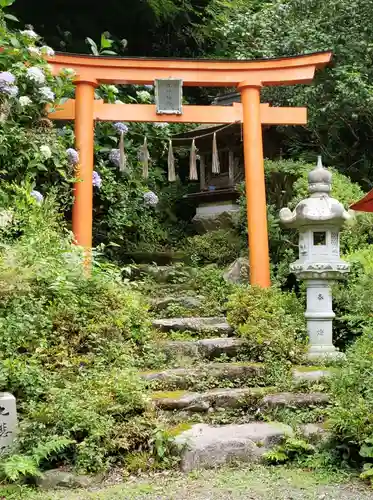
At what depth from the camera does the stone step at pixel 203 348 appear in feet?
21.6

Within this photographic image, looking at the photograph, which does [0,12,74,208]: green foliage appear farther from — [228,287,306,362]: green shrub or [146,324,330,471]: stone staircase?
[146,324,330,471]: stone staircase

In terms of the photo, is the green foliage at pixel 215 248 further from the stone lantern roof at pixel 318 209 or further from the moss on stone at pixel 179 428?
the moss on stone at pixel 179 428

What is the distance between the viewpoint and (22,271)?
575 cm

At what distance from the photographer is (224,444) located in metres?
4.61

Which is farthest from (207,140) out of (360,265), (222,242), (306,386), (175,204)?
(306,386)

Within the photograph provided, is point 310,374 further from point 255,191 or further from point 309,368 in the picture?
point 255,191

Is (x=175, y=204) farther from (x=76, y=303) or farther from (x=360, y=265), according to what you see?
(x=76, y=303)

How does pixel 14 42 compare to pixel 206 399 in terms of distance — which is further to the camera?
pixel 14 42

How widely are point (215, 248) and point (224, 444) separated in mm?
6016

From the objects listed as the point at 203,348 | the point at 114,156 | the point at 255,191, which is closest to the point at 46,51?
the point at 114,156

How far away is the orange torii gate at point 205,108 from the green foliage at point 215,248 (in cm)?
154

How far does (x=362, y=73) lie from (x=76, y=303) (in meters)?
7.48

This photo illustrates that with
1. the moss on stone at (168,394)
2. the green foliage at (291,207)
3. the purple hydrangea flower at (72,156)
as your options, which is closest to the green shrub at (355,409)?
the moss on stone at (168,394)

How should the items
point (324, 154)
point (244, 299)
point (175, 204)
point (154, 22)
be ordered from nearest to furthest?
point (244, 299)
point (324, 154)
point (175, 204)
point (154, 22)
